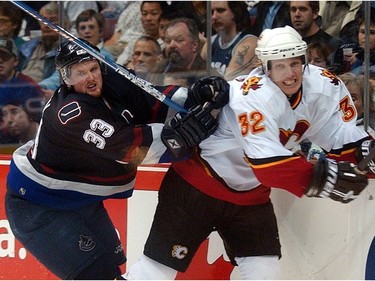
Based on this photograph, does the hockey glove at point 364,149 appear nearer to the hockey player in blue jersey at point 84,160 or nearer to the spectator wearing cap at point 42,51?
the hockey player in blue jersey at point 84,160

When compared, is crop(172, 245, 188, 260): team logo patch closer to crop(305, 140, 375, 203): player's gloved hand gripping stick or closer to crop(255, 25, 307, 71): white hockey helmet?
crop(305, 140, 375, 203): player's gloved hand gripping stick

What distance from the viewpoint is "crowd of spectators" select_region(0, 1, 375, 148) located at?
4.13 meters

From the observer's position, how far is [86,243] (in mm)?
3357

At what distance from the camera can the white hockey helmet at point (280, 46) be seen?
3053 millimetres

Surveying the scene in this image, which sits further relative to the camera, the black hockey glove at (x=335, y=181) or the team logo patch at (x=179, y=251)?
the team logo patch at (x=179, y=251)

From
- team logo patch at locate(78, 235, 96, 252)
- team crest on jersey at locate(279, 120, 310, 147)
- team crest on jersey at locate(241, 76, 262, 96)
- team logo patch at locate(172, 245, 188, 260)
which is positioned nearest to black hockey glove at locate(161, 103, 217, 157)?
team crest on jersey at locate(241, 76, 262, 96)

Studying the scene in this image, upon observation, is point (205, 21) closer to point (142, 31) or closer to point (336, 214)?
point (142, 31)

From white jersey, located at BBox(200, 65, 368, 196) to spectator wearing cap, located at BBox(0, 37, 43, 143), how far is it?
4.39ft

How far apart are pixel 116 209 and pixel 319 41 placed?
1157 millimetres

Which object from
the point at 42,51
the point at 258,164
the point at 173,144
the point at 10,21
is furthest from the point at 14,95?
the point at 258,164

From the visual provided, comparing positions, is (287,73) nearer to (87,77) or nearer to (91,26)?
(87,77)

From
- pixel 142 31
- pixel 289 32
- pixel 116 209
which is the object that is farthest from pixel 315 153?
pixel 142 31

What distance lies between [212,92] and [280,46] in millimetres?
298

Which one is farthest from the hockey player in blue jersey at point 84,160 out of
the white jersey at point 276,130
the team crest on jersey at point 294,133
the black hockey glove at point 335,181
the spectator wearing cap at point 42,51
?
the spectator wearing cap at point 42,51
